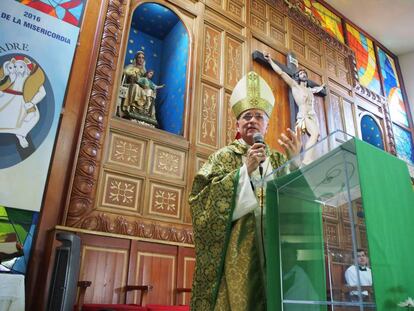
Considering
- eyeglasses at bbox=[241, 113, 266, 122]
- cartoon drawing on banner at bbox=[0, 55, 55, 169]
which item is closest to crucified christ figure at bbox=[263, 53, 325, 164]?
eyeglasses at bbox=[241, 113, 266, 122]

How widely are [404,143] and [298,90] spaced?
4186 mm

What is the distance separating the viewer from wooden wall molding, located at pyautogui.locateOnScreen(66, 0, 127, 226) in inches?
131

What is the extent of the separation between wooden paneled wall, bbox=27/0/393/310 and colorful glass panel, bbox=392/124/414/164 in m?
4.11

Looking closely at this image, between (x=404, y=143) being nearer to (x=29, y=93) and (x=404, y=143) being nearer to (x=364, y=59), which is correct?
(x=364, y=59)

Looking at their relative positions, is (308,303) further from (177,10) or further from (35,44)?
(177,10)

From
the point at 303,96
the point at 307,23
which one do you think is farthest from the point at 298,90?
the point at 307,23

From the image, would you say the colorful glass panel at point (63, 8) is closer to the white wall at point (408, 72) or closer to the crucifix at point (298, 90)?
the crucifix at point (298, 90)

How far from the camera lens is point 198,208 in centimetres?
186

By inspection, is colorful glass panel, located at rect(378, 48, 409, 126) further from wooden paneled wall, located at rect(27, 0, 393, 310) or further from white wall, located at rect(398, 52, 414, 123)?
wooden paneled wall, located at rect(27, 0, 393, 310)

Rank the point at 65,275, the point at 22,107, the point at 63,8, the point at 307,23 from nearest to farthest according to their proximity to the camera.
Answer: the point at 65,275
the point at 22,107
the point at 63,8
the point at 307,23

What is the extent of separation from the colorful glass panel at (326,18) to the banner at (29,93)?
561cm

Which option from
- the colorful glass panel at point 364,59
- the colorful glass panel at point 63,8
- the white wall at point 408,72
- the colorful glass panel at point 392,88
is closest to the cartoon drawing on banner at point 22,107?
the colorful glass panel at point 63,8

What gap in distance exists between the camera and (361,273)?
93cm

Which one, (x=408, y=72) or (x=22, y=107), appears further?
(x=408, y=72)
